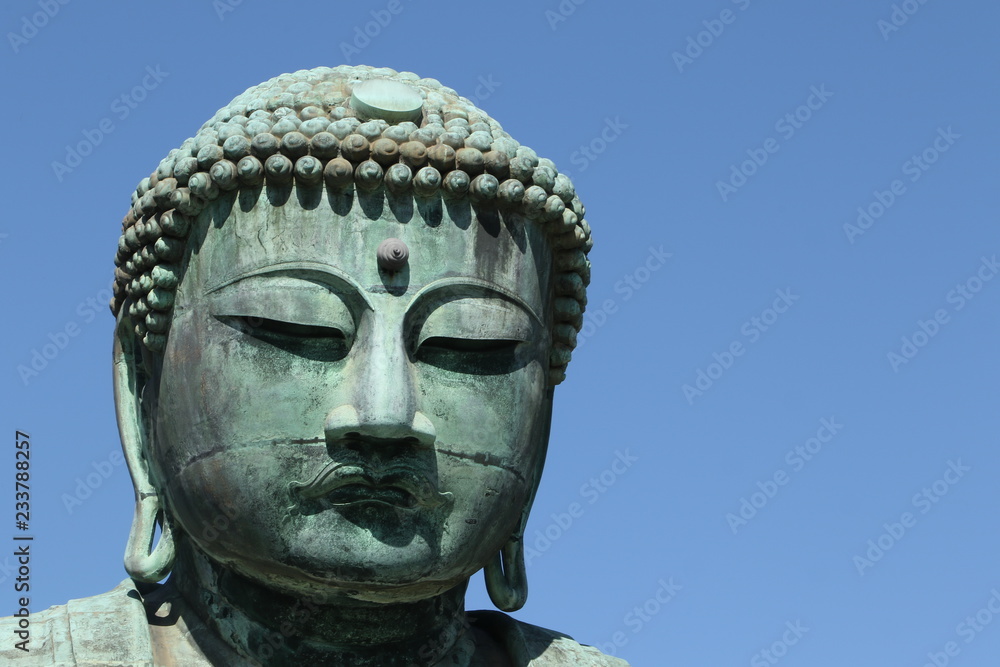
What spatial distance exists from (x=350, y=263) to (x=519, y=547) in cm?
200

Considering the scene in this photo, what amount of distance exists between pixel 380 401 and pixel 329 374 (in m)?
0.35

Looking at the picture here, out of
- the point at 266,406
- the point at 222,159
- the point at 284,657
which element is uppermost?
the point at 222,159

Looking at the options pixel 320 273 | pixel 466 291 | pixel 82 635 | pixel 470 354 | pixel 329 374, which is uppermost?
pixel 466 291

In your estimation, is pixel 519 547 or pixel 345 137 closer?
pixel 345 137

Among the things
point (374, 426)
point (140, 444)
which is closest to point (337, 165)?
point (374, 426)

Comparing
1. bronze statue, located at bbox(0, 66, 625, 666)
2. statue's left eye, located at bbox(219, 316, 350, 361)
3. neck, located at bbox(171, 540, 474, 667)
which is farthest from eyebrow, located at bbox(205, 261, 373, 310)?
neck, located at bbox(171, 540, 474, 667)

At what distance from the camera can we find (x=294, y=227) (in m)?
10.7

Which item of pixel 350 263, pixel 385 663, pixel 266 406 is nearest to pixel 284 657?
pixel 385 663

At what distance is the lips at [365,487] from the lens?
33.9 feet

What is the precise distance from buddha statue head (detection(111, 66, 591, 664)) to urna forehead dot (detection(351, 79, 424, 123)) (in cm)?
1

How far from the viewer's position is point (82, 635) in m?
10.8

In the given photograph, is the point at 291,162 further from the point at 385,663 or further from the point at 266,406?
the point at 385,663

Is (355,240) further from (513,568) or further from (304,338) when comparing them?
(513,568)

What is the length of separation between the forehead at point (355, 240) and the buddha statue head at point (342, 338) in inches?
0.4
